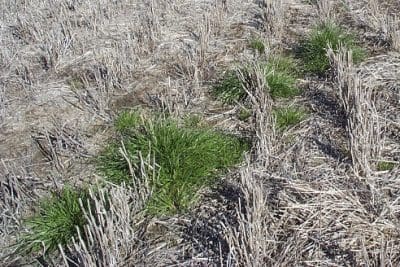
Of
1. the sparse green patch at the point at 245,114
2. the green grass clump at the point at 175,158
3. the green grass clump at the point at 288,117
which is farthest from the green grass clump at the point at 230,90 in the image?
the green grass clump at the point at 175,158

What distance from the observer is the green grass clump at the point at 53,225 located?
2.68 metres

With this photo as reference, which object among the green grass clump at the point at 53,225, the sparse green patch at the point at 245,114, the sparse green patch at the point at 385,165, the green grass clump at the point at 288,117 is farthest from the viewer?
the sparse green patch at the point at 245,114

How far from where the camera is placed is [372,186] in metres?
2.69

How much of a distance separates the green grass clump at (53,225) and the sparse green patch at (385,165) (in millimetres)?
1645

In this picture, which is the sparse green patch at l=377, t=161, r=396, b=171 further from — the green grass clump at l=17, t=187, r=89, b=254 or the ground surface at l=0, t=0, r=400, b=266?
the green grass clump at l=17, t=187, r=89, b=254

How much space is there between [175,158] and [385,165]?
4.00 feet

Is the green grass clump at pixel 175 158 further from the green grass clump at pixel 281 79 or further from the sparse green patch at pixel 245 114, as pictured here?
the green grass clump at pixel 281 79

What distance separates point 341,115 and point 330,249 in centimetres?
127

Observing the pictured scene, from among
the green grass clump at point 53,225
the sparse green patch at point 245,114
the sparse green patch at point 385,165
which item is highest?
the sparse green patch at point 245,114

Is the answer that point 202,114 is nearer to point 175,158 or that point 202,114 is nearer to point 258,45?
point 175,158

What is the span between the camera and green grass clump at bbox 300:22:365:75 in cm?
418

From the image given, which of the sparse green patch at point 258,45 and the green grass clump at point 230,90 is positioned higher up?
the sparse green patch at point 258,45

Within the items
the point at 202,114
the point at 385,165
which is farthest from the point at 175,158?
the point at 385,165

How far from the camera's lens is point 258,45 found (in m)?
4.63
